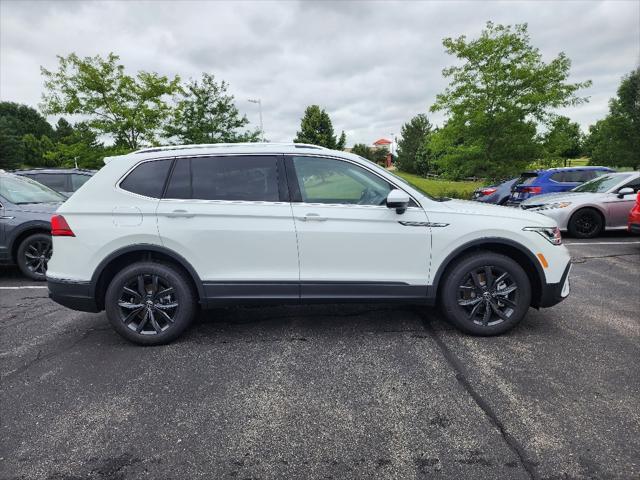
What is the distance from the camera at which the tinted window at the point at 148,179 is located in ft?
11.3

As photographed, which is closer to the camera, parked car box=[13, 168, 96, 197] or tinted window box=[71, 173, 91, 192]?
parked car box=[13, 168, 96, 197]

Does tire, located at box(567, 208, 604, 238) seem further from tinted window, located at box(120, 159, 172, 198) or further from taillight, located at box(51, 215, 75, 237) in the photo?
taillight, located at box(51, 215, 75, 237)

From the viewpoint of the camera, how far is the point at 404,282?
3434 millimetres

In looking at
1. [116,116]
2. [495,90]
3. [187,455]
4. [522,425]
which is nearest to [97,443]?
[187,455]

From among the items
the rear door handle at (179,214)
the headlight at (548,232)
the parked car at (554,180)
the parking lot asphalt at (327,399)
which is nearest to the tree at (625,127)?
the parked car at (554,180)

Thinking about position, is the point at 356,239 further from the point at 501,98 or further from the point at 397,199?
the point at 501,98

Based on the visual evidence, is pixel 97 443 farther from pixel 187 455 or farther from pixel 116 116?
pixel 116 116

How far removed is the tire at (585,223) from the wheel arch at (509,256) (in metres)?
5.95

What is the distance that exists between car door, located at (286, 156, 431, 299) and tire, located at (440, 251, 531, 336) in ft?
0.99

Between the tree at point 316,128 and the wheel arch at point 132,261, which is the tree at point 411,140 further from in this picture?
the wheel arch at point 132,261

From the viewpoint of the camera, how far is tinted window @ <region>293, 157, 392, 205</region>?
11.3ft

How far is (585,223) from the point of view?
841cm

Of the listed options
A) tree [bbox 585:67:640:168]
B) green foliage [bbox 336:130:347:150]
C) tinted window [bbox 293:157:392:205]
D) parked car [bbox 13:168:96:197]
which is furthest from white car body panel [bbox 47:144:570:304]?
green foliage [bbox 336:130:347:150]

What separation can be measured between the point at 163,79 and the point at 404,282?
19.2 metres
